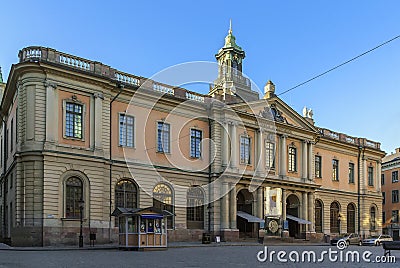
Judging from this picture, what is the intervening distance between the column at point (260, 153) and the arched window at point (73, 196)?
53.9 feet

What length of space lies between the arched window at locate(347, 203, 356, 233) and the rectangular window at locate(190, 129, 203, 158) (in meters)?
22.1

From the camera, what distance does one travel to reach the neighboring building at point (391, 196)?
6650cm

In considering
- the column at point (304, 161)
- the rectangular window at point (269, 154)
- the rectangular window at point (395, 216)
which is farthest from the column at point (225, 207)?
the rectangular window at point (395, 216)

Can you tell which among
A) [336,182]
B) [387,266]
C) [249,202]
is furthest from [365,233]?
[387,266]

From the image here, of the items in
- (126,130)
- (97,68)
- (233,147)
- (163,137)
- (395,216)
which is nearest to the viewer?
(97,68)

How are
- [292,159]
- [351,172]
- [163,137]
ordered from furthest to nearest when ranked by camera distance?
[351,172] → [292,159] → [163,137]

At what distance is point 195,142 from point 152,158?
444 cm

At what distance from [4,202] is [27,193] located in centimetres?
995

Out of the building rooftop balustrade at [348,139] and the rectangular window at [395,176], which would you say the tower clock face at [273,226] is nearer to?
the building rooftop balustrade at [348,139]

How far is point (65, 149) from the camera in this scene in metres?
30.5

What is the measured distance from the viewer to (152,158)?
3572cm

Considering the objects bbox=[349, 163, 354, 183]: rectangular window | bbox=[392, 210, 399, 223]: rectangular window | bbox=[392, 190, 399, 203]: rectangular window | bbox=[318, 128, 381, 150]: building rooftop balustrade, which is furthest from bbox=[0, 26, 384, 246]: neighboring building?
bbox=[392, 210, 399, 223]: rectangular window

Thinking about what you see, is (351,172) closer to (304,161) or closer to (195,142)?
(304,161)

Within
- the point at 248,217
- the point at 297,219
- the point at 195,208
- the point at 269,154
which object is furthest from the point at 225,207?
the point at 297,219
